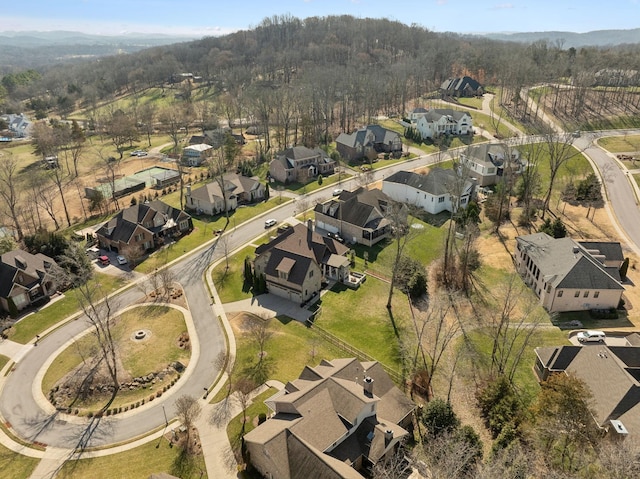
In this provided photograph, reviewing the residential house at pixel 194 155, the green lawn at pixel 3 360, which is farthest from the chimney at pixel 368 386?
the residential house at pixel 194 155

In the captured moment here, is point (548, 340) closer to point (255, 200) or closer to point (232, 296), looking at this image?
point (232, 296)

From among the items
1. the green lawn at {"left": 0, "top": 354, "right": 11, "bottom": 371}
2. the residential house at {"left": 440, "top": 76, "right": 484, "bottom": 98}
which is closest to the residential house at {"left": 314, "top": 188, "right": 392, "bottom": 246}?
the green lawn at {"left": 0, "top": 354, "right": 11, "bottom": 371}

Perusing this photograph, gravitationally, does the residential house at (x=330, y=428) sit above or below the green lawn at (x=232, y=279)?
above

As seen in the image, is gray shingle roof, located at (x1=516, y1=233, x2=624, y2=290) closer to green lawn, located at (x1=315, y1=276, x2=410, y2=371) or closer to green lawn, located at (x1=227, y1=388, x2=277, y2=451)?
green lawn, located at (x1=315, y1=276, x2=410, y2=371)

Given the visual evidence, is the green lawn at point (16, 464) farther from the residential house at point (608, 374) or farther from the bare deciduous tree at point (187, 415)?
the residential house at point (608, 374)

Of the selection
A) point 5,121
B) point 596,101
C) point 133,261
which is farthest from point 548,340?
point 5,121

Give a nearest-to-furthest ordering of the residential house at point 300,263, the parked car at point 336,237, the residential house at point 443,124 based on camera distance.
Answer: the residential house at point 300,263 < the parked car at point 336,237 < the residential house at point 443,124
